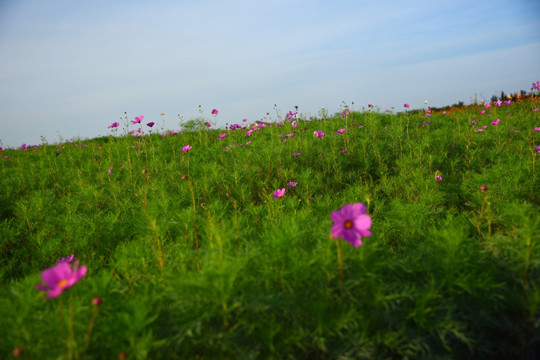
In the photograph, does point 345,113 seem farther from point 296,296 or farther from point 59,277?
point 59,277

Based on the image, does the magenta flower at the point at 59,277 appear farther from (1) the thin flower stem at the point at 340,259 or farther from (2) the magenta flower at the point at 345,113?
(2) the magenta flower at the point at 345,113

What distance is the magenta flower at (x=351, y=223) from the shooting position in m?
1.22

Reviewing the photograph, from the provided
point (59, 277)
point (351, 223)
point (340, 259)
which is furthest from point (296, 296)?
point (59, 277)

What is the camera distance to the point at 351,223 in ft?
4.15

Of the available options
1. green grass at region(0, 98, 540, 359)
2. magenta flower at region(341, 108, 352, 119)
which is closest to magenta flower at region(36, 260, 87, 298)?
green grass at region(0, 98, 540, 359)

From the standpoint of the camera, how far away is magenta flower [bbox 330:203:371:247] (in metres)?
1.22

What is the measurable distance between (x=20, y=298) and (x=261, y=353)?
1072mm

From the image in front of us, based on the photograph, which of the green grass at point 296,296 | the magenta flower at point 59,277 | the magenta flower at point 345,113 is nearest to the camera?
the magenta flower at point 59,277

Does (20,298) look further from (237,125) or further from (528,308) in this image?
(237,125)

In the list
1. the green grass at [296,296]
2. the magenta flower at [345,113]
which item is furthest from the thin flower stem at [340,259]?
the magenta flower at [345,113]

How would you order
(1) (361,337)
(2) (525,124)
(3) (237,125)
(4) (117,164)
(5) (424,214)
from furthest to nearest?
(3) (237,125) < (4) (117,164) < (2) (525,124) < (5) (424,214) < (1) (361,337)

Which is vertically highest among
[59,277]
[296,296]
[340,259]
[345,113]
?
[345,113]

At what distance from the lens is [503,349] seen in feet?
4.48

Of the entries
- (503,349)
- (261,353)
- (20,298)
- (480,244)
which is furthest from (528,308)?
(20,298)
